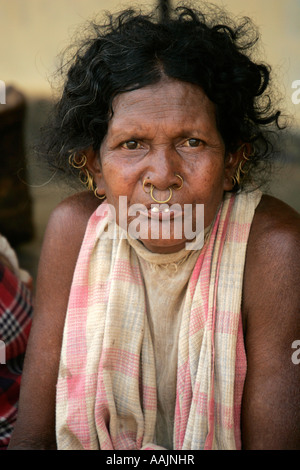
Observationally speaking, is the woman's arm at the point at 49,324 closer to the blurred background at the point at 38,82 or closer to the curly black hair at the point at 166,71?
the curly black hair at the point at 166,71

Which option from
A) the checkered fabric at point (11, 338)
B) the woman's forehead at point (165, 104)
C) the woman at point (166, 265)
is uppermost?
the woman's forehead at point (165, 104)

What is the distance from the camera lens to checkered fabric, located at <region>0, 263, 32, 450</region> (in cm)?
263

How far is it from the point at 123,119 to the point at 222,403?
3.11ft

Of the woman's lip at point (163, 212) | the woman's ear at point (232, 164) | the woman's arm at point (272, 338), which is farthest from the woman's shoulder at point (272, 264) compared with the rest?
the woman's lip at point (163, 212)

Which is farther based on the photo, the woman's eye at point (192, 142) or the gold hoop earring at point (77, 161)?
the gold hoop earring at point (77, 161)

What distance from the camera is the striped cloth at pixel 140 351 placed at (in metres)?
2.06

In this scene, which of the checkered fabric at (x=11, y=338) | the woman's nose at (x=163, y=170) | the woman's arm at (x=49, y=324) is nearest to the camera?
the woman's nose at (x=163, y=170)

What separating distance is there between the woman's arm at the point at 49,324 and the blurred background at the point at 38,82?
0.42 m

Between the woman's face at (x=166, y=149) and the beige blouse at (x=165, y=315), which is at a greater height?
the woman's face at (x=166, y=149)

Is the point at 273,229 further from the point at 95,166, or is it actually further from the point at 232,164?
the point at 95,166

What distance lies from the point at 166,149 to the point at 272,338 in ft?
2.21

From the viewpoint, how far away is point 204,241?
7.20ft
